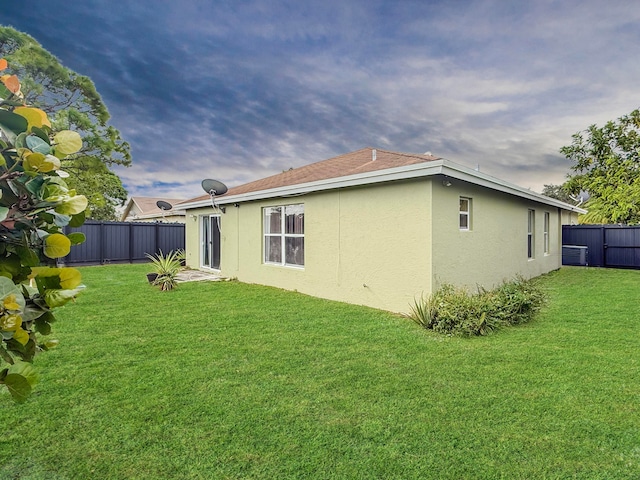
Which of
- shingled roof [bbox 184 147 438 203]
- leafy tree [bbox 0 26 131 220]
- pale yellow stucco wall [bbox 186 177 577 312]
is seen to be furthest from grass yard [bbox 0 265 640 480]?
leafy tree [bbox 0 26 131 220]

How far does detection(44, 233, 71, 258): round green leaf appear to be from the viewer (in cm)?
114

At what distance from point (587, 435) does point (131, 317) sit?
662 cm

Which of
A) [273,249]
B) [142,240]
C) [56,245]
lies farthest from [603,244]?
[142,240]

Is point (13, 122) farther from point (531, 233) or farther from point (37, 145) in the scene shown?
point (531, 233)

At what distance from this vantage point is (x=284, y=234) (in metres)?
9.62

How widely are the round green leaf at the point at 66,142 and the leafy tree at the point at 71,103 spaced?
1455cm

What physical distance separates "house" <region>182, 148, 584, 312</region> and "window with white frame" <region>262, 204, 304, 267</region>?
0.09ft

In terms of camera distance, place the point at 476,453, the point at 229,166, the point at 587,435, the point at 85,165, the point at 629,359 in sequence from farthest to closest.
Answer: the point at 229,166
the point at 85,165
the point at 629,359
the point at 587,435
the point at 476,453

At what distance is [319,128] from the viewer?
1555 centimetres

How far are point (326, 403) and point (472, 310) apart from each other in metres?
3.53

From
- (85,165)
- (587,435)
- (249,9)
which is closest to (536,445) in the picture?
(587,435)

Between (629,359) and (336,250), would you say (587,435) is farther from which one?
(336,250)

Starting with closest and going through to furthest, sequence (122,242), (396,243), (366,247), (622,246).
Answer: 1. (396,243)
2. (366,247)
3. (622,246)
4. (122,242)

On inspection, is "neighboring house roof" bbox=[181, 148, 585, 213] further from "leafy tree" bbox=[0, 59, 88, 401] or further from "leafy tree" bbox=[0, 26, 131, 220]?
"leafy tree" bbox=[0, 26, 131, 220]
